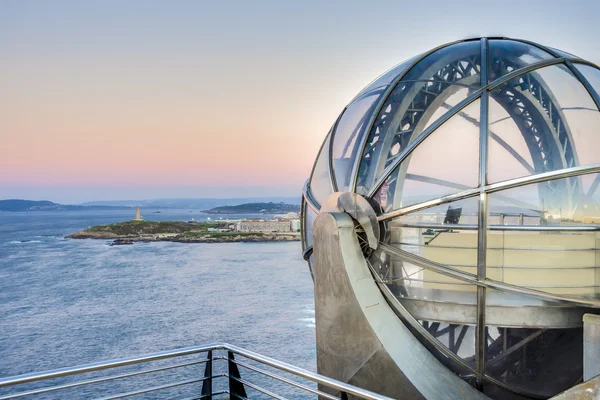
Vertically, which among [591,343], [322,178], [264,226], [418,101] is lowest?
[264,226]

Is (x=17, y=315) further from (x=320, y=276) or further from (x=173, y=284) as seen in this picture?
(x=320, y=276)

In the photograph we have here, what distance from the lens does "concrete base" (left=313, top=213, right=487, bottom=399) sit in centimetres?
713

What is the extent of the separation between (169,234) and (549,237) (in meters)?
142

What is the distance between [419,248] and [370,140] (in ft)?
5.91

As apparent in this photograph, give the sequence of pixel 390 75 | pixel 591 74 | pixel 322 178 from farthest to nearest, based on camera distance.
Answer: pixel 322 178, pixel 390 75, pixel 591 74

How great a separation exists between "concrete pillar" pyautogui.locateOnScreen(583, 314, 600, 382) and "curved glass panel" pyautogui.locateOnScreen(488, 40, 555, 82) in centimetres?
336

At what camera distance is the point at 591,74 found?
7543mm

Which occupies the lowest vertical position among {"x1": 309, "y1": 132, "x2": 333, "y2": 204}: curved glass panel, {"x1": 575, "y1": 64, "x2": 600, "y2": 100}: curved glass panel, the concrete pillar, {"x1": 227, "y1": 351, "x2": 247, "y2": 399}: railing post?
{"x1": 227, "y1": 351, "x2": 247, "y2": 399}: railing post

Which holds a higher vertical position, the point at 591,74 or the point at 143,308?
the point at 591,74

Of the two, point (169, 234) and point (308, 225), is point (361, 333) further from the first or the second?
point (169, 234)

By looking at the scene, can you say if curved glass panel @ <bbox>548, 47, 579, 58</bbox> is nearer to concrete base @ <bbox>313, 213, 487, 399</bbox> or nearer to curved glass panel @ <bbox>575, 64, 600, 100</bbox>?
curved glass panel @ <bbox>575, 64, 600, 100</bbox>

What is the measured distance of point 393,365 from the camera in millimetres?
7172

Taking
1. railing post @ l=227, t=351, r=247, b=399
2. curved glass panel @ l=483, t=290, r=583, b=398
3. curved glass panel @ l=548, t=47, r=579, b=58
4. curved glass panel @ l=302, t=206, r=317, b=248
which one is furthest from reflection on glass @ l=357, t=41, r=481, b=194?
railing post @ l=227, t=351, r=247, b=399

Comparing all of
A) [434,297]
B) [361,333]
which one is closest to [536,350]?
[434,297]
